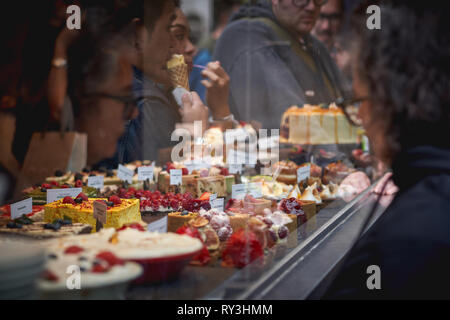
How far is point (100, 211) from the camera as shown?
288 cm

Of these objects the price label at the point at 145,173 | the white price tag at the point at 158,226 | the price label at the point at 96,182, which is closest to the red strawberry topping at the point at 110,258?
the white price tag at the point at 158,226

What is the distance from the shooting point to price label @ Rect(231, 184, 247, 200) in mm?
3254

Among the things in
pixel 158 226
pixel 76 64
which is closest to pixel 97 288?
pixel 158 226

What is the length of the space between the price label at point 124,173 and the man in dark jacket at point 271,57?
1040 millimetres

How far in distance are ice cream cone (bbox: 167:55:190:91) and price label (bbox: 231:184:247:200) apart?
2.57ft

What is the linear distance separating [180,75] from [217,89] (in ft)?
2.63

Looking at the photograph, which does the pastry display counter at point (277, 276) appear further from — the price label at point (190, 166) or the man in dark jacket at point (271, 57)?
the man in dark jacket at point (271, 57)

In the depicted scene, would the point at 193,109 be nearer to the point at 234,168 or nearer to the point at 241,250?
the point at 234,168

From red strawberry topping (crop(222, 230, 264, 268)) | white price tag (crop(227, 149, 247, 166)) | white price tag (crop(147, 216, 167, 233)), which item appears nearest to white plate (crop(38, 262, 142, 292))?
white price tag (crop(147, 216, 167, 233))

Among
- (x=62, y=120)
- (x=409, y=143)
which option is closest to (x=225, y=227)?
(x=409, y=143)

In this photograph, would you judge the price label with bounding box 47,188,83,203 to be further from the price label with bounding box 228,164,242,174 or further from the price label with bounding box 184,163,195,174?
the price label with bounding box 228,164,242,174

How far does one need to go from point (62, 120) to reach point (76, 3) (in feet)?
2.86

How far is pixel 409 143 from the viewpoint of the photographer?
1875 mm
